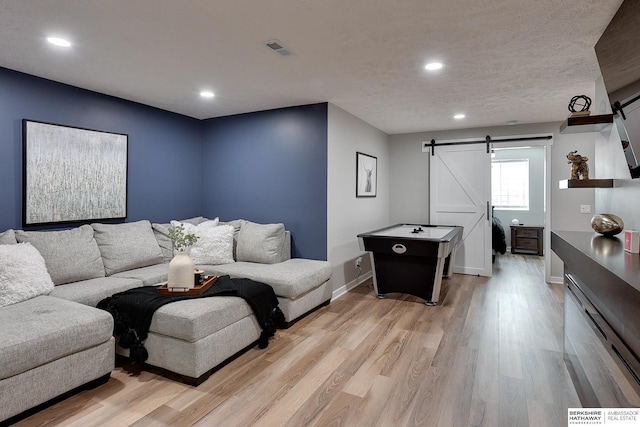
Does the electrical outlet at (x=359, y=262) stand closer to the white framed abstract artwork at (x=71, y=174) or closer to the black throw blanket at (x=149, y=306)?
the black throw blanket at (x=149, y=306)

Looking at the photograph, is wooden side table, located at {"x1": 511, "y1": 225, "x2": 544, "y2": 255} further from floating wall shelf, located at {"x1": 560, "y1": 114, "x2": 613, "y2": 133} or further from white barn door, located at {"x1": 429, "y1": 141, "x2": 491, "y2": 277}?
floating wall shelf, located at {"x1": 560, "y1": 114, "x2": 613, "y2": 133}

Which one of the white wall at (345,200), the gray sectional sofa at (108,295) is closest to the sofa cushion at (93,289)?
the gray sectional sofa at (108,295)

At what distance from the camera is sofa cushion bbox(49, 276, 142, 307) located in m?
2.73

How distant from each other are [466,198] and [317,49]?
13.2 feet

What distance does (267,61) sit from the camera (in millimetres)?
2896

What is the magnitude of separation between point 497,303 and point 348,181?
2305mm

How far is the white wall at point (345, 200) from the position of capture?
427 centimetres

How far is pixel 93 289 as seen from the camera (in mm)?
2877

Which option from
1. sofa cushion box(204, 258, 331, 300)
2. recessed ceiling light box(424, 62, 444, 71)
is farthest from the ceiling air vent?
sofa cushion box(204, 258, 331, 300)

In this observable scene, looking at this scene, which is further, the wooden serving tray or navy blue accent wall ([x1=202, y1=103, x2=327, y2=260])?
navy blue accent wall ([x1=202, y1=103, x2=327, y2=260])

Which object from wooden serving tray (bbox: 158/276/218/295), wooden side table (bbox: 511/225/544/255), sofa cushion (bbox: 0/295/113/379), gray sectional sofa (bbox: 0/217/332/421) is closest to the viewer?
sofa cushion (bbox: 0/295/113/379)

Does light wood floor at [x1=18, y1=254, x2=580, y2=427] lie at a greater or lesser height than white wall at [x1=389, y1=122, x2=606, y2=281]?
lesser

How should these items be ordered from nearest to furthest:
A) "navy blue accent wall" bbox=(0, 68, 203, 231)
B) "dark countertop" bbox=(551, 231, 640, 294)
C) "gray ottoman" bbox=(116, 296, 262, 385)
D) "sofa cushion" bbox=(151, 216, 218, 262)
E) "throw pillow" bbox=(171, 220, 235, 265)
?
"dark countertop" bbox=(551, 231, 640, 294), "gray ottoman" bbox=(116, 296, 262, 385), "navy blue accent wall" bbox=(0, 68, 203, 231), "throw pillow" bbox=(171, 220, 235, 265), "sofa cushion" bbox=(151, 216, 218, 262)

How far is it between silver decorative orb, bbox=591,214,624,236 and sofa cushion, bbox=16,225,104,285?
157 inches
